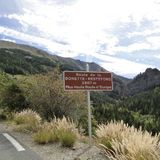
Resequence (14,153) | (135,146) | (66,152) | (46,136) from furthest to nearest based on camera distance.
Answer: (46,136) → (66,152) → (14,153) → (135,146)

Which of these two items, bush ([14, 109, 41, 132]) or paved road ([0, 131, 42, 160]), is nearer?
paved road ([0, 131, 42, 160])

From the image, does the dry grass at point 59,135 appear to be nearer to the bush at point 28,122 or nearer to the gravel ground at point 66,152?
the gravel ground at point 66,152

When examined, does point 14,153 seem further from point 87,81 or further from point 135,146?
point 135,146

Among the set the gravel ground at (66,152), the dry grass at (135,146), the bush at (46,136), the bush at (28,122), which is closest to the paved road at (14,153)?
the gravel ground at (66,152)

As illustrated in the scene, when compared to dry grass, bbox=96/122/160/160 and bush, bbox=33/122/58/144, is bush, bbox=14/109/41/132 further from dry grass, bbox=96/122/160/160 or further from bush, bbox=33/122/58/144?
dry grass, bbox=96/122/160/160

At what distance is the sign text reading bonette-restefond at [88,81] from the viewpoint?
13.6 meters

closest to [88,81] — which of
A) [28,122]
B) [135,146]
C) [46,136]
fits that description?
[46,136]

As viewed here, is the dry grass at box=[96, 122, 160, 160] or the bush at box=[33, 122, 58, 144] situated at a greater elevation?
the dry grass at box=[96, 122, 160, 160]

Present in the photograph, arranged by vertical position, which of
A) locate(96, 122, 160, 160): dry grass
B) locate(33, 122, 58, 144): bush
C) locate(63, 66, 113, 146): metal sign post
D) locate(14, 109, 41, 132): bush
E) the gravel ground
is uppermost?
locate(63, 66, 113, 146): metal sign post

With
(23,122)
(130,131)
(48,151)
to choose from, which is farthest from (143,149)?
(23,122)

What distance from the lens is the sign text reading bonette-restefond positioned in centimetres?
1359

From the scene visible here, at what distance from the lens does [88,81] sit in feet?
45.2

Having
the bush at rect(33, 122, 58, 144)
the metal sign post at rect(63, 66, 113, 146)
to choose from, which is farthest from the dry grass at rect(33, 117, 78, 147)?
the metal sign post at rect(63, 66, 113, 146)

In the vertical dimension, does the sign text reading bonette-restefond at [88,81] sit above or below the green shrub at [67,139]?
above
